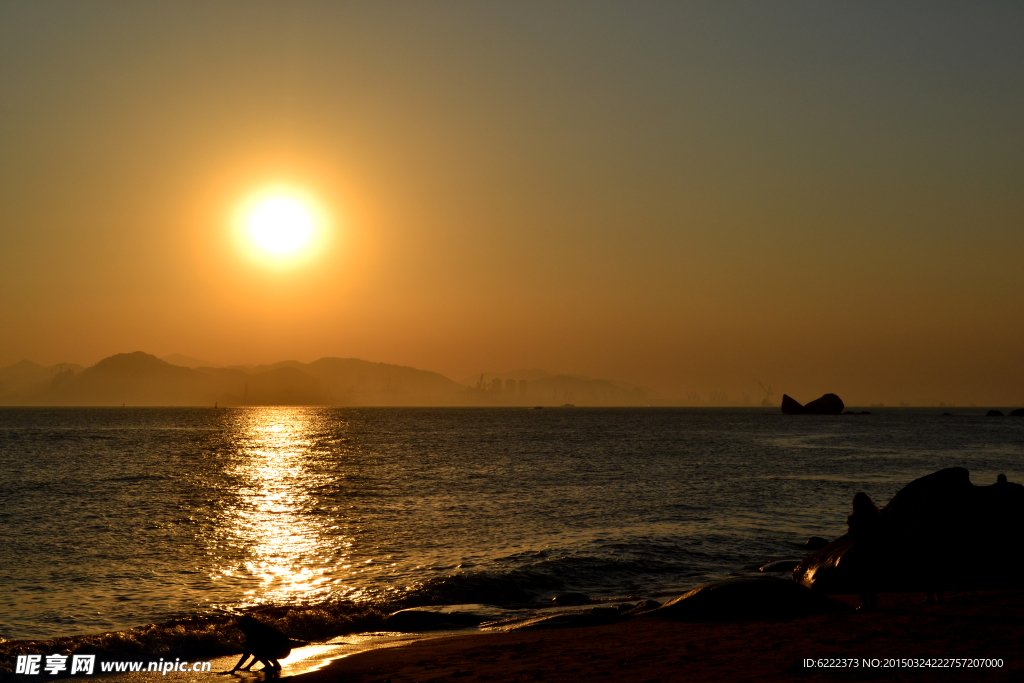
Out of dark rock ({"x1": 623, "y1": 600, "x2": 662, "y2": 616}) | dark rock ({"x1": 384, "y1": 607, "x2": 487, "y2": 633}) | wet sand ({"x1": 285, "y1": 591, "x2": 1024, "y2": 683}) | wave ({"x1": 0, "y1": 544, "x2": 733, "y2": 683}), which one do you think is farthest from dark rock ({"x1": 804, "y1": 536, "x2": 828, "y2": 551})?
dark rock ({"x1": 384, "y1": 607, "x2": 487, "y2": 633})

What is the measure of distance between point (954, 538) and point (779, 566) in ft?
21.0

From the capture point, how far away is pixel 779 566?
23.4 metres

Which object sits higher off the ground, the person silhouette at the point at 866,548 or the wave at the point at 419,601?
the person silhouette at the point at 866,548

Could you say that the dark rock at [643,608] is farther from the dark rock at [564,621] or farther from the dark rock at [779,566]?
the dark rock at [779,566]

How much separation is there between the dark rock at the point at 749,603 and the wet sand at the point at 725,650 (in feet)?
2.14

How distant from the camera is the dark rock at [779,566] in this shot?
23.1m

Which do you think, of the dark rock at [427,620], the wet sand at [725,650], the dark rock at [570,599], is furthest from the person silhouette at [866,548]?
the dark rock at [427,620]

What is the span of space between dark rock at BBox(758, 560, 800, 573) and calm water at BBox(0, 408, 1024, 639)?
1.42m

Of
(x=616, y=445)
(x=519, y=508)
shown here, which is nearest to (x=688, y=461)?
(x=616, y=445)

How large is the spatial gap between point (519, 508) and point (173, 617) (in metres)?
23.3

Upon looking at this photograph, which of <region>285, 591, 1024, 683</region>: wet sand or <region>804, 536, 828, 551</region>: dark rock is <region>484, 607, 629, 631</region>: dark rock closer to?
<region>285, 591, 1024, 683</region>: wet sand

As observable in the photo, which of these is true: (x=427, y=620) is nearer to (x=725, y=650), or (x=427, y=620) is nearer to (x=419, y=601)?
(x=419, y=601)

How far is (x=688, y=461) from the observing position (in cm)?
6956

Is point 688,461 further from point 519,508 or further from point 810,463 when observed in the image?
point 519,508
